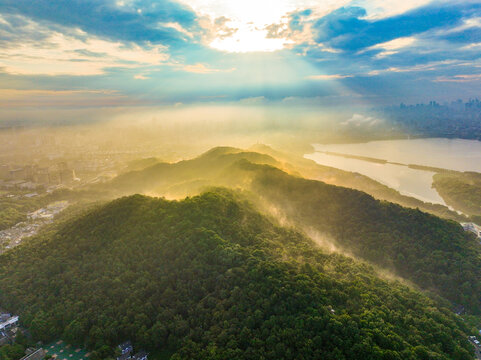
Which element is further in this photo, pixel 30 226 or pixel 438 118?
pixel 438 118

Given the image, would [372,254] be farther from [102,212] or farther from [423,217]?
[102,212]

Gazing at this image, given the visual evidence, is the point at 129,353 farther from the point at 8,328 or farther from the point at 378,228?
the point at 378,228

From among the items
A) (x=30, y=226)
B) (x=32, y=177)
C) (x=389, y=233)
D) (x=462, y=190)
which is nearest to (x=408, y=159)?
(x=462, y=190)

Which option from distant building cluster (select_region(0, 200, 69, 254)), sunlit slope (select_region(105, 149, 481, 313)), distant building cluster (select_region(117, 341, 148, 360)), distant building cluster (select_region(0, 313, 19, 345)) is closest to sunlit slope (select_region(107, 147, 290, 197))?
sunlit slope (select_region(105, 149, 481, 313))

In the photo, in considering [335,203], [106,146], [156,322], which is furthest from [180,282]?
[106,146]

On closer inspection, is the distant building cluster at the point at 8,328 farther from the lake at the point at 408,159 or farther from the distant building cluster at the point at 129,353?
the lake at the point at 408,159

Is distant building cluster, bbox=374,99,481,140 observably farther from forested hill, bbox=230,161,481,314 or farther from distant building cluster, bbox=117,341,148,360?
distant building cluster, bbox=117,341,148,360
